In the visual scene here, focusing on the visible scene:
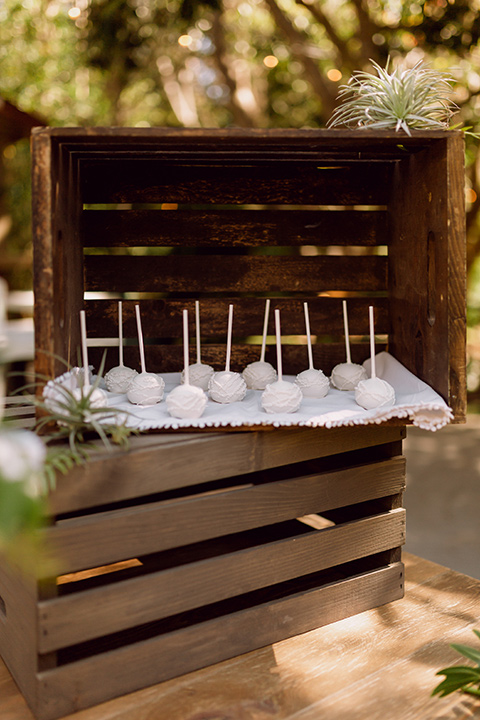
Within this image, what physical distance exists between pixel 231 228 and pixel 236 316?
1.02ft

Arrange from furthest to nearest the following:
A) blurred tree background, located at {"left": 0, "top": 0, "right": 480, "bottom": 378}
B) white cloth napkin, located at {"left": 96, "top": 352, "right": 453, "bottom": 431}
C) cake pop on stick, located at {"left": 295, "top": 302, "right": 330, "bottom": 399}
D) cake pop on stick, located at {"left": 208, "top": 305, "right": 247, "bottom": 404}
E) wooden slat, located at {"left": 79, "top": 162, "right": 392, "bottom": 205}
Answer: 1. blurred tree background, located at {"left": 0, "top": 0, "right": 480, "bottom": 378}
2. wooden slat, located at {"left": 79, "top": 162, "right": 392, "bottom": 205}
3. cake pop on stick, located at {"left": 295, "top": 302, "right": 330, "bottom": 399}
4. cake pop on stick, located at {"left": 208, "top": 305, "right": 247, "bottom": 404}
5. white cloth napkin, located at {"left": 96, "top": 352, "right": 453, "bottom": 431}

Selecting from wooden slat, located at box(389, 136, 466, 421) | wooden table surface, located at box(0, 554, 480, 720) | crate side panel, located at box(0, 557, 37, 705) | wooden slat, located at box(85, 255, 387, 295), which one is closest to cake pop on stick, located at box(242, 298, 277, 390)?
wooden slat, located at box(85, 255, 387, 295)

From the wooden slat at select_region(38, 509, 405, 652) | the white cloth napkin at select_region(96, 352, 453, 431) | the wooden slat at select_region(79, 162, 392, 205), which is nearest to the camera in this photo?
the wooden slat at select_region(38, 509, 405, 652)

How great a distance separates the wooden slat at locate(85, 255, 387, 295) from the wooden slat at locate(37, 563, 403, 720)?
3.28 ft

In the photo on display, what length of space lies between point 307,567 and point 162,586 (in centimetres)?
44

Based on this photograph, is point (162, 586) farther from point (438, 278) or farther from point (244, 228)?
point (244, 228)

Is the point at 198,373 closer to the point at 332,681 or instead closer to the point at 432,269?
the point at 432,269

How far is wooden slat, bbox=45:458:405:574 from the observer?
1396 millimetres

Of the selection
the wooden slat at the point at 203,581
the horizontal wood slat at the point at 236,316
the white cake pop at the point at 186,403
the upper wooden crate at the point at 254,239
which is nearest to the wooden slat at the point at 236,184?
the upper wooden crate at the point at 254,239

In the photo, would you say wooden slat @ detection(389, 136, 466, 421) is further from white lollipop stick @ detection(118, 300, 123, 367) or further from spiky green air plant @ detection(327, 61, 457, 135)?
white lollipop stick @ detection(118, 300, 123, 367)

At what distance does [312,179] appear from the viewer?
2.19 m

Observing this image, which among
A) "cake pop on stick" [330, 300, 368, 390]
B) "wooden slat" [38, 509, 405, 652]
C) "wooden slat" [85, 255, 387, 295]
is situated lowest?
"wooden slat" [38, 509, 405, 652]

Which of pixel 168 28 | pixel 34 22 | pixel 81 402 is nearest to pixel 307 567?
pixel 81 402

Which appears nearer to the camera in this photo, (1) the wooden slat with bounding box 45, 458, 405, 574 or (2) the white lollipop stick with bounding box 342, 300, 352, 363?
(1) the wooden slat with bounding box 45, 458, 405, 574
